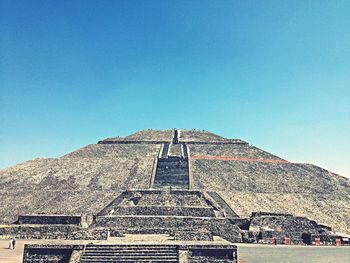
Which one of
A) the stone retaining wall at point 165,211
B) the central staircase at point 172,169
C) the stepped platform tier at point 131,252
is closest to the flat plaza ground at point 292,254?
the stepped platform tier at point 131,252

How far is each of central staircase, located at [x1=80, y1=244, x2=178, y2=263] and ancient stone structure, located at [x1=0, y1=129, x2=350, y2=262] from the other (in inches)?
1.3

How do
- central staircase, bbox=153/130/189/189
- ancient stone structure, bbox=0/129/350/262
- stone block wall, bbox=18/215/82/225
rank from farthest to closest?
central staircase, bbox=153/130/189/189 < stone block wall, bbox=18/215/82/225 < ancient stone structure, bbox=0/129/350/262

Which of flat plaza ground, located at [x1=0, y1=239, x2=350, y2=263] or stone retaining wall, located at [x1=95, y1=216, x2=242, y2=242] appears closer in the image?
flat plaza ground, located at [x1=0, y1=239, x2=350, y2=263]

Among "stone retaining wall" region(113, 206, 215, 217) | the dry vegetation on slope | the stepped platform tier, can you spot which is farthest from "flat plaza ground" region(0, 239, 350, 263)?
the dry vegetation on slope

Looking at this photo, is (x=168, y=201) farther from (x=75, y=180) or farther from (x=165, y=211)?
(x=75, y=180)

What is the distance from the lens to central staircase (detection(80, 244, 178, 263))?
10.3m

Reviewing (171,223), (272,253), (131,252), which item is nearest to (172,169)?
(171,223)

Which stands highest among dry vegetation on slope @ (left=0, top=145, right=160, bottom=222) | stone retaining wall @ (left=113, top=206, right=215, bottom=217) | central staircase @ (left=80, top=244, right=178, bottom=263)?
dry vegetation on slope @ (left=0, top=145, right=160, bottom=222)

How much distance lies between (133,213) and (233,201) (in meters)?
7.83

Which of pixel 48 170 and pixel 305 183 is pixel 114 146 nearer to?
pixel 48 170

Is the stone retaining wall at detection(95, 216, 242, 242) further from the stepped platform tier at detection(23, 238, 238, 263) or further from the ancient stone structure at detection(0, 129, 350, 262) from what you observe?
the stepped platform tier at detection(23, 238, 238, 263)

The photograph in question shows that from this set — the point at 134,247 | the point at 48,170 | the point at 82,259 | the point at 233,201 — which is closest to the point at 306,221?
the point at 233,201

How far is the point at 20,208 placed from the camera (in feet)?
73.8

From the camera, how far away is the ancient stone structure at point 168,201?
1083 centimetres
